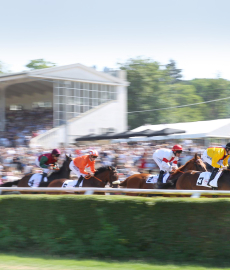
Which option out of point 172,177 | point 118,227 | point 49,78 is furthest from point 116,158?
point 49,78

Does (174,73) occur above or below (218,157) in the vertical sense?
above

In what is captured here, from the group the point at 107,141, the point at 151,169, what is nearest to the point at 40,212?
the point at 151,169

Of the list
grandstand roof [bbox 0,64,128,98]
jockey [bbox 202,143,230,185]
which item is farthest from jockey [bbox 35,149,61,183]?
grandstand roof [bbox 0,64,128,98]

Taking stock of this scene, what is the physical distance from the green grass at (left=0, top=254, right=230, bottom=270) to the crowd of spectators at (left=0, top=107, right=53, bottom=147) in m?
11.8

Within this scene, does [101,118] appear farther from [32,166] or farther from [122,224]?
[122,224]

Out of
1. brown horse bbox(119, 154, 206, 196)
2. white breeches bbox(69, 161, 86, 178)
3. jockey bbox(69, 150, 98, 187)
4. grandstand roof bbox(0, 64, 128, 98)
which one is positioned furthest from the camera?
grandstand roof bbox(0, 64, 128, 98)

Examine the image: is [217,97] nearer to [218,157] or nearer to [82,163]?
[82,163]

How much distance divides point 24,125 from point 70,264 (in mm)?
15514

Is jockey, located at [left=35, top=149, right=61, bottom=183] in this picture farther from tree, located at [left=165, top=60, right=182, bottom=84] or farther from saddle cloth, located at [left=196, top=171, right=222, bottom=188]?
tree, located at [left=165, top=60, right=182, bottom=84]

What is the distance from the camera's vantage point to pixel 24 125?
64.4 ft

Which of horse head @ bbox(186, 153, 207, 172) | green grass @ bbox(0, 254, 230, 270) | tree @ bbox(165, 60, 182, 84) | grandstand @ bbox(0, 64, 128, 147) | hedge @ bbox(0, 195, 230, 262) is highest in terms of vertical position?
tree @ bbox(165, 60, 182, 84)

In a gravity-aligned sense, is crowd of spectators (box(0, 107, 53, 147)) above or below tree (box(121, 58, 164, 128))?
below

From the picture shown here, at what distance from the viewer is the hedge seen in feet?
14.7

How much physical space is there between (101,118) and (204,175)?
13914 mm
